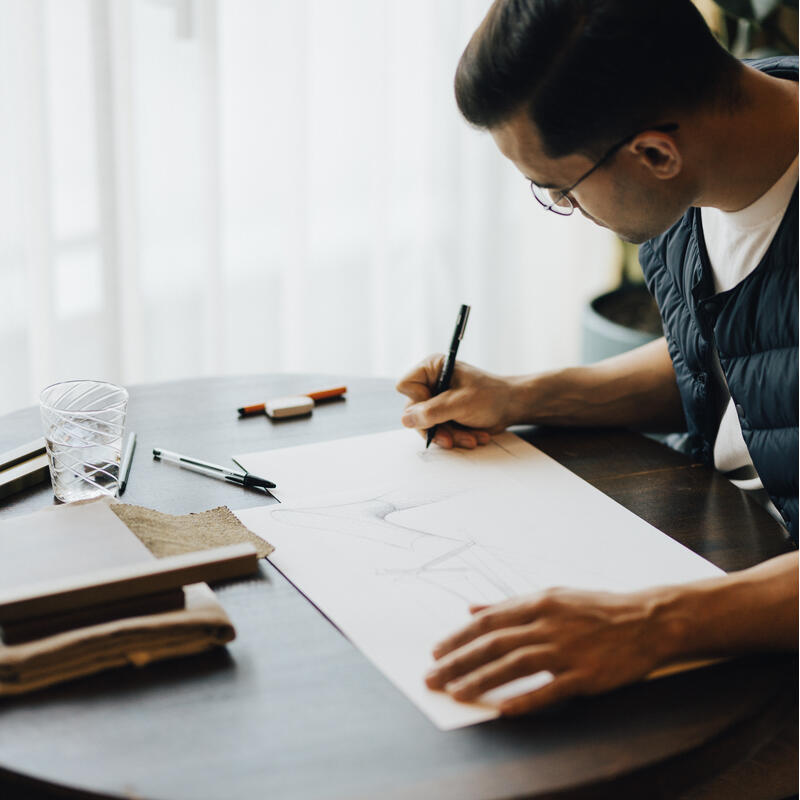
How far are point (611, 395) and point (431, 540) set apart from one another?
46cm

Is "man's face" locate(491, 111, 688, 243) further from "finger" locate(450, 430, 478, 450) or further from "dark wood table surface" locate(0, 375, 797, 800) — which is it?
"dark wood table surface" locate(0, 375, 797, 800)

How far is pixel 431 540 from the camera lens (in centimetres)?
97

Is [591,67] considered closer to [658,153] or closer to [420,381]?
[658,153]

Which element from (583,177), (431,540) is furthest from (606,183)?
(431,540)

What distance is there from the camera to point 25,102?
1.94 m

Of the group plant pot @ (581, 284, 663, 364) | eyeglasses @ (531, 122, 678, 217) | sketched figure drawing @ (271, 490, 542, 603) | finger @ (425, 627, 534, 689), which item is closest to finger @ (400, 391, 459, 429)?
sketched figure drawing @ (271, 490, 542, 603)

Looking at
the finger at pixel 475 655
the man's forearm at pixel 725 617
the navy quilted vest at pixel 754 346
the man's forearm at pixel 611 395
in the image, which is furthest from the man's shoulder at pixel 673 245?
the finger at pixel 475 655

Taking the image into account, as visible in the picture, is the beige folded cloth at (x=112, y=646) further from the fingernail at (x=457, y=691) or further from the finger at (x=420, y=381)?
the finger at (x=420, y=381)

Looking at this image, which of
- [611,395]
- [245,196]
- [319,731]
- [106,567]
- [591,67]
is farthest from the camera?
[245,196]

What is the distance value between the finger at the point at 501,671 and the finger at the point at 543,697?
17 mm

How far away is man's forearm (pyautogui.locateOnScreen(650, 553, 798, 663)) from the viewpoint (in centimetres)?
78

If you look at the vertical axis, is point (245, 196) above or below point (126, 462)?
above

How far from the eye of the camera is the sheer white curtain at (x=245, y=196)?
203 centimetres

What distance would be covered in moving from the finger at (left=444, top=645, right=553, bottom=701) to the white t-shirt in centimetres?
52
